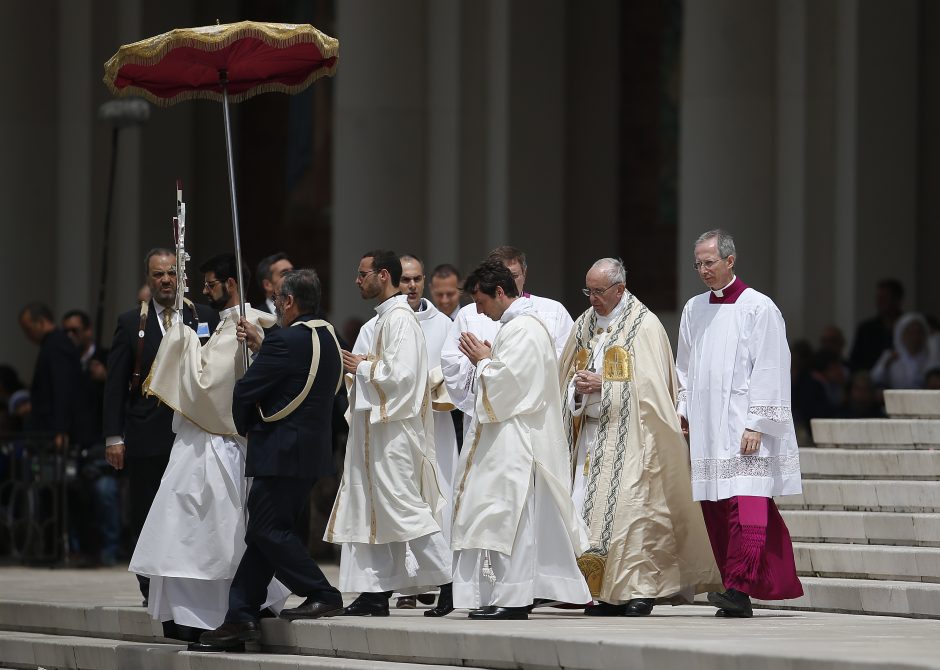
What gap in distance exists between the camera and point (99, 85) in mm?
21938

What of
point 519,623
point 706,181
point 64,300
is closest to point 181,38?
point 519,623

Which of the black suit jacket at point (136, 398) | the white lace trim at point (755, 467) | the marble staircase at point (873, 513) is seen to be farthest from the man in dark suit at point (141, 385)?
the marble staircase at point (873, 513)

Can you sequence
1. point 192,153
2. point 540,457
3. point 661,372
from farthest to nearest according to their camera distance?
point 192,153, point 661,372, point 540,457

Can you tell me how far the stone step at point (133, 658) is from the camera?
876 centimetres

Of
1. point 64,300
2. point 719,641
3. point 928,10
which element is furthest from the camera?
point 64,300

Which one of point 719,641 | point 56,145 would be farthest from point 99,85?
point 719,641

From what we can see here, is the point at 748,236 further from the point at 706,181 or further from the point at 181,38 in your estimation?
the point at 181,38

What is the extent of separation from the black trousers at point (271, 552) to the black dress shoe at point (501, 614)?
2.53 feet

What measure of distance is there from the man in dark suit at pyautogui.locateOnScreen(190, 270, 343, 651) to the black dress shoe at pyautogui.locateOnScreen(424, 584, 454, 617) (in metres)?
0.67

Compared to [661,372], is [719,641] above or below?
below

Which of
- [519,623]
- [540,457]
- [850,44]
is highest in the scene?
[850,44]

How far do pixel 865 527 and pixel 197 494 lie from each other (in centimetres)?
383

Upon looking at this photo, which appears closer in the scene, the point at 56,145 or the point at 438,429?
the point at 438,429

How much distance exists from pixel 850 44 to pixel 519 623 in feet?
30.4
